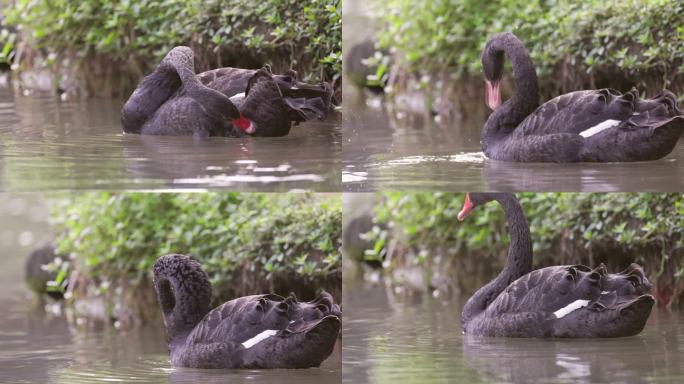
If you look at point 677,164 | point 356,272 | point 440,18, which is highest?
point 440,18

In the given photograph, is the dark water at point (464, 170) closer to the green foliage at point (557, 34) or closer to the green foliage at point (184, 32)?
the green foliage at point (184, 32)

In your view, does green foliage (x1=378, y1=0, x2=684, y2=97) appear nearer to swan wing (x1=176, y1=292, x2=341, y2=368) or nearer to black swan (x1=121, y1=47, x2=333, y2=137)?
black swan (x1=121, y1=47, x2=333, y2=137)

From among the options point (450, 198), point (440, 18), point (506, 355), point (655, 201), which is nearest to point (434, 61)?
point (440, 18)

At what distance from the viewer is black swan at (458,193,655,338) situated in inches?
230

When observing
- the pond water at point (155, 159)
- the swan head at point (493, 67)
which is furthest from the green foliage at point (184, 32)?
the swan head at point (493, 67)

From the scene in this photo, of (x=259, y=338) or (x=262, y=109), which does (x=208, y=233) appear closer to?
(x=262, y=109)

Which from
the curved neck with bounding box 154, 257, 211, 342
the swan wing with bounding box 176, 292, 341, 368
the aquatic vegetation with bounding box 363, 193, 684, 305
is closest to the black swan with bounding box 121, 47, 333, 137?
the curved neck with bounding box 154, 257, 211, 342

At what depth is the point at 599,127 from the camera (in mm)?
6000

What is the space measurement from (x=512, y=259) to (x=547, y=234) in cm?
119

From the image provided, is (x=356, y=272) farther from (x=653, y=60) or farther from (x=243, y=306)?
(x=243, y=306)

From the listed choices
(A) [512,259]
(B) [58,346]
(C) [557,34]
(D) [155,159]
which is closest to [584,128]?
(A) [512,259]

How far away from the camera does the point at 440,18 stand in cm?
844

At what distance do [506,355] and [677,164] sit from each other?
109cm

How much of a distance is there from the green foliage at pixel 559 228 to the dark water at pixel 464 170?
2.03 ft
